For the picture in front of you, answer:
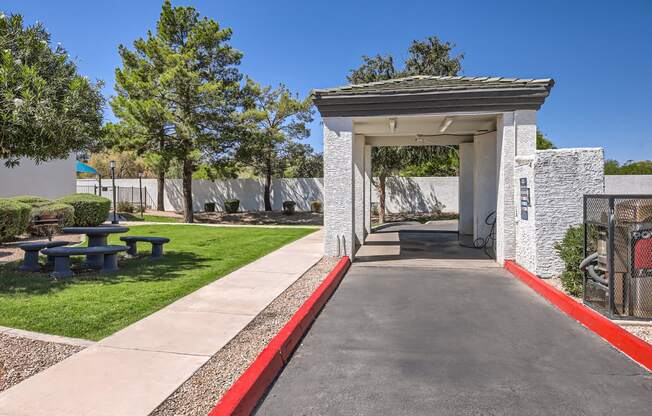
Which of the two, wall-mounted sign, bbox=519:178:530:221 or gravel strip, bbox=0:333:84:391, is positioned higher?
wall-mounted sign, bbox=519:178:530:221

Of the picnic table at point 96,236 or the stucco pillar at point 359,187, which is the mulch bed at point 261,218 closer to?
the stucco pillar at point 359,187

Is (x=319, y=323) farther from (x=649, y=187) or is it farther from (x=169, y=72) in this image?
(x=649, y=187)

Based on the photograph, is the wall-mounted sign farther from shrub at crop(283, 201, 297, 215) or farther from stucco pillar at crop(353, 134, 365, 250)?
shrub at crop(283, 201, 297, 215)

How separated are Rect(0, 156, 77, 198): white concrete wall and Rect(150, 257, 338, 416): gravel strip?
696 inches

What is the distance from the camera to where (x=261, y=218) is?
90.3 ft

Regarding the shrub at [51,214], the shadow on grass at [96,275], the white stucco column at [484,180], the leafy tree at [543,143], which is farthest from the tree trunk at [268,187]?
the leafy tree at [543,143]

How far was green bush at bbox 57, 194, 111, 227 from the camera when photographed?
1730 cm

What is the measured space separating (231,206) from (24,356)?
84.6ft

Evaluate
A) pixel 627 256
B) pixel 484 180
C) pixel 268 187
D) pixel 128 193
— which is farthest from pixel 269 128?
pixel 627 256

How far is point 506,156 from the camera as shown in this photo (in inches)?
375

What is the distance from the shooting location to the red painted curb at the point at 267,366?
3.41m

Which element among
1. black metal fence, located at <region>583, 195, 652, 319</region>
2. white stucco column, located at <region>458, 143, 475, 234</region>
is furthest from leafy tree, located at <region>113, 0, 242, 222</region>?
black metal fence, located at <region>583, 195, 652, 319</region>

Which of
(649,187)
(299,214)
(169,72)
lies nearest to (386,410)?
(169,72)

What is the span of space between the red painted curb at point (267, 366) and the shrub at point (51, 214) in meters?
12.2
